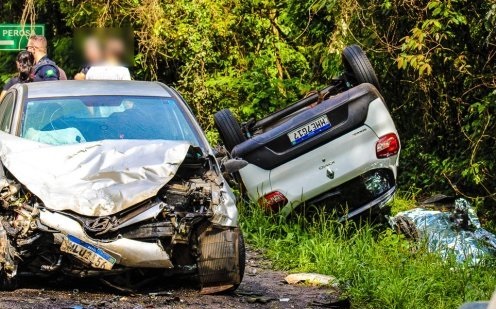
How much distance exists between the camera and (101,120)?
869 centimetres

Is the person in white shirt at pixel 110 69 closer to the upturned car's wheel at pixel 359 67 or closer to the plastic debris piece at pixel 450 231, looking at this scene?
the upturned car's wheel at pixel 359 67

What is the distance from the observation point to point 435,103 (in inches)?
564

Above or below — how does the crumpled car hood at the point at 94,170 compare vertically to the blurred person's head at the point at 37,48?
below

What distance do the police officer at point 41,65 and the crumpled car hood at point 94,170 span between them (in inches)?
174

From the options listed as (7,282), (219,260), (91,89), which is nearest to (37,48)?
(91,89)

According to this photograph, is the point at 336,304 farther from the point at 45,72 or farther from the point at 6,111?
the point at 45,72

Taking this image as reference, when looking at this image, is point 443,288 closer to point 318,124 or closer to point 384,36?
point 318,124

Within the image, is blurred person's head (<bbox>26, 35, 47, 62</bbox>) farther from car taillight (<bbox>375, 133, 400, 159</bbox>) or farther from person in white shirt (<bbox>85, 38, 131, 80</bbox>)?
car taillight (<bbox>375, 133, 400, 159</bbox>)

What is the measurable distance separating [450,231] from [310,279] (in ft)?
6.55

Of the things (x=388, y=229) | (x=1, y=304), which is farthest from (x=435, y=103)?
(x=1, y=304)

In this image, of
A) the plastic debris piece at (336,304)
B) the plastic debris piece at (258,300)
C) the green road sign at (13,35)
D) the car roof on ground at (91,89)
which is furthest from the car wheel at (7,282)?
the green road sign at (13,35)

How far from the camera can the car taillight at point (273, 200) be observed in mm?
10289

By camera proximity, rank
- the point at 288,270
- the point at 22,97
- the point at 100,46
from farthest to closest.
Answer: the point at 100,46 < the point at 288,270 < the point at 22,97

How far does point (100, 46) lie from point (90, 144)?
256 inches
